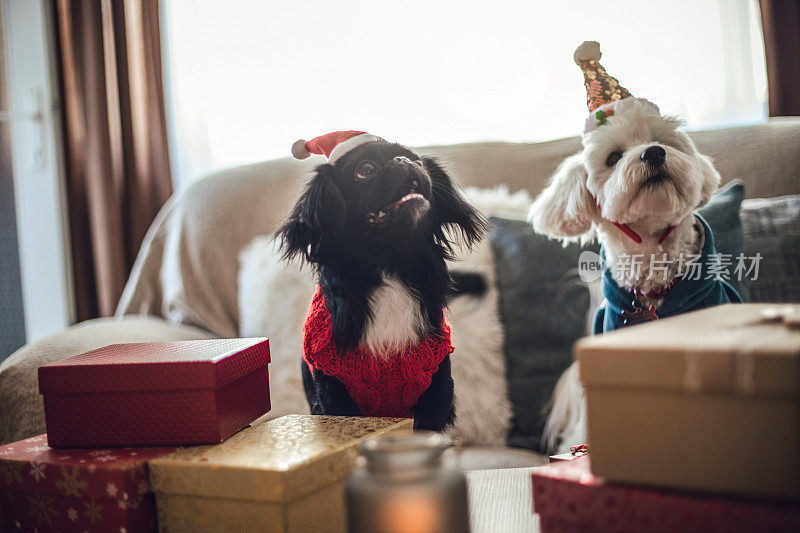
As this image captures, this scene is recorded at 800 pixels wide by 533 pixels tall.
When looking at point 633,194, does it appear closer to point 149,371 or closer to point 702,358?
point 702,358

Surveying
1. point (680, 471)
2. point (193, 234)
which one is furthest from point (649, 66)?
point (680, 471)

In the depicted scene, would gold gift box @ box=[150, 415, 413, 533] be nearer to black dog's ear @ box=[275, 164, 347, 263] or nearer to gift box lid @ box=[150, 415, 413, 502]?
gift box lid @ box=[150, 415, 413, 502]

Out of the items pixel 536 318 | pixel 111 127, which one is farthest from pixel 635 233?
pixel 111 127

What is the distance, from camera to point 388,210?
0.96m

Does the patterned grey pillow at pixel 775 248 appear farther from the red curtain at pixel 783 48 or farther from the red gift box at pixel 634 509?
the red gift box at pixel 634 509

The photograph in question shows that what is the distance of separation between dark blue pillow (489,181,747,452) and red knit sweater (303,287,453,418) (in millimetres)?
577

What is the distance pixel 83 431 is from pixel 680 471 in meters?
0.71

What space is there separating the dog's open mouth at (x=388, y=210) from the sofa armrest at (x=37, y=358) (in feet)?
2.56

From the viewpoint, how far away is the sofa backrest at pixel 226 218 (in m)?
1.88

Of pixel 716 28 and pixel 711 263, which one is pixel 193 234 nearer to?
pixel 711 263

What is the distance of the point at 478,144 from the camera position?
76.5 inches

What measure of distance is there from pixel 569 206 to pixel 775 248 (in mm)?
518

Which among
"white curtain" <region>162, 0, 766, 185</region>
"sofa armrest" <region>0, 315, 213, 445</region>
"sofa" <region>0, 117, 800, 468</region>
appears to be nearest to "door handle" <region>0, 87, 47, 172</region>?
"white curtain" <region>162, 0, 766, 185</region>

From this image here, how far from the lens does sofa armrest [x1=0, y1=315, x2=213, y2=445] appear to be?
127 cm
